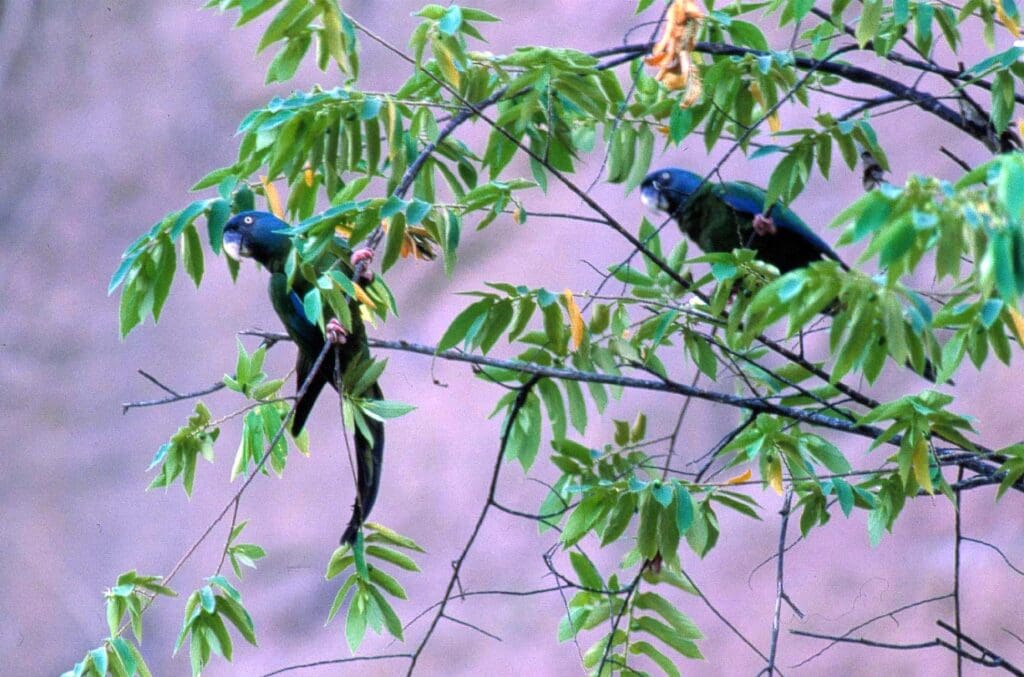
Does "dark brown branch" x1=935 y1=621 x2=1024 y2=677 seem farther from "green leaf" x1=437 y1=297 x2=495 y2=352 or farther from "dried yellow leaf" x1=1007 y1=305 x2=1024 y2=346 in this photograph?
"green leaf" x1=437 y1=297 x2=495 y2=352

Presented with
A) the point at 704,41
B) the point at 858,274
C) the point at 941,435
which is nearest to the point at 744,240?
the point at 704,41

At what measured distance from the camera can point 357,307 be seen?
163 centimetres

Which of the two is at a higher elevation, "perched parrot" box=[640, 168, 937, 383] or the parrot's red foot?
"perched parrot" box=[640, 168, 937, 383]

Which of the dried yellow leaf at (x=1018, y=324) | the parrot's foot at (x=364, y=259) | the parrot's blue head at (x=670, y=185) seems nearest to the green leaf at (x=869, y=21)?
the dried yellow leaf at (x=1018, y=324)

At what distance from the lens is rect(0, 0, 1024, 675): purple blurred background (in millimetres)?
2932

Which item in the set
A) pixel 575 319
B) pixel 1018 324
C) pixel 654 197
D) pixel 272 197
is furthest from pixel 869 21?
pixel 654 197

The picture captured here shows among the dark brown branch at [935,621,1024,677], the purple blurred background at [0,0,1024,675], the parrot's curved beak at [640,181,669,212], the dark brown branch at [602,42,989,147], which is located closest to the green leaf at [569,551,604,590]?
the dark brown branch at [935,621,1024,677]

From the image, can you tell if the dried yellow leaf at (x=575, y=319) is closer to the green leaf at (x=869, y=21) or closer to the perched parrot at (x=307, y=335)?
the perched parrot at (x=307, y=335)

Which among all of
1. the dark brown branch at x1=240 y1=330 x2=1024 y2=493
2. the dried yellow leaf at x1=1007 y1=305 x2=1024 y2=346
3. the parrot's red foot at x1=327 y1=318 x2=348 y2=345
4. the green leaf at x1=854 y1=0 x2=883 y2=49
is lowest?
the dried yellow leaf at x1=1007 y1=305 x2=1024 y2=346

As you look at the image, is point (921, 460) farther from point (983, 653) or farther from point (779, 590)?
point (983, 653)

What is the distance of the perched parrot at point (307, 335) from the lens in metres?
1.57

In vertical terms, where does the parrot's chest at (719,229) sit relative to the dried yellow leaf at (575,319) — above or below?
above

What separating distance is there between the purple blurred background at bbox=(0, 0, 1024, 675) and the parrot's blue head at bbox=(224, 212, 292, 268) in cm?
142

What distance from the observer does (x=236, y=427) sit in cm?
345
